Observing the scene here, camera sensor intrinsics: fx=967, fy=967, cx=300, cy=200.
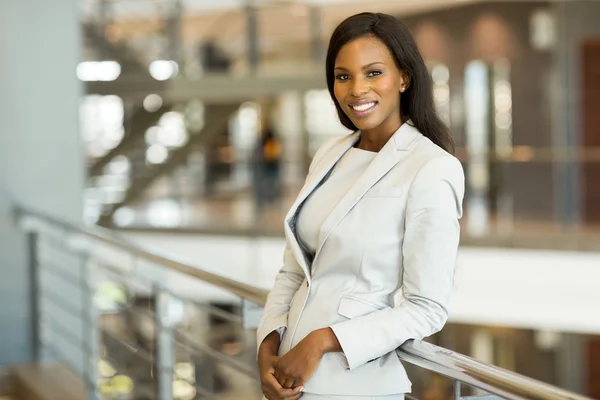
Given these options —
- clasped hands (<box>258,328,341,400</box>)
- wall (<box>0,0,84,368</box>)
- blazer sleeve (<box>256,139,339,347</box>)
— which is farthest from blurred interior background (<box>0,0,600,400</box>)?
clasped hands (<box>258,328,341,400</box>)

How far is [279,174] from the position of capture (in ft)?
25.6

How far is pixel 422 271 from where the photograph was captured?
3.83 ft

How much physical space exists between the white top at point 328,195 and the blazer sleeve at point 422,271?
137 millimetres

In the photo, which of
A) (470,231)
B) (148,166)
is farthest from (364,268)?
(148,166)

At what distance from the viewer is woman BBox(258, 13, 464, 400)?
1186 millimetres

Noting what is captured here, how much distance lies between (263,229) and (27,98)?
10.9ft

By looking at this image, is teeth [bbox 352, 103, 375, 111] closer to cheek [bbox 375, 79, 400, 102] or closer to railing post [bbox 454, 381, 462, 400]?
cheek [bbox 375, 79, 400, 102]

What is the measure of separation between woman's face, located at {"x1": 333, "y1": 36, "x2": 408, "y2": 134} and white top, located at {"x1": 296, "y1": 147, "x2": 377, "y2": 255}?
6 centimetres

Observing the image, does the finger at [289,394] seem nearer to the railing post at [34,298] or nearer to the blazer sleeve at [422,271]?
the blazer sleeve at [422,271]

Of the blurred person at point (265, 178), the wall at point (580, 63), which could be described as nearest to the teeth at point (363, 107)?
the blurred person at point (265, 178)

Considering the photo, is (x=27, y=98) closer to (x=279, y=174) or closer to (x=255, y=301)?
(x=255, y=301)

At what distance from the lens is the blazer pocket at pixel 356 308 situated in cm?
122

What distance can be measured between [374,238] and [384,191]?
2.4 inches

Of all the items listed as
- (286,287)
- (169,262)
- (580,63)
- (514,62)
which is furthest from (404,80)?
(514,62)
